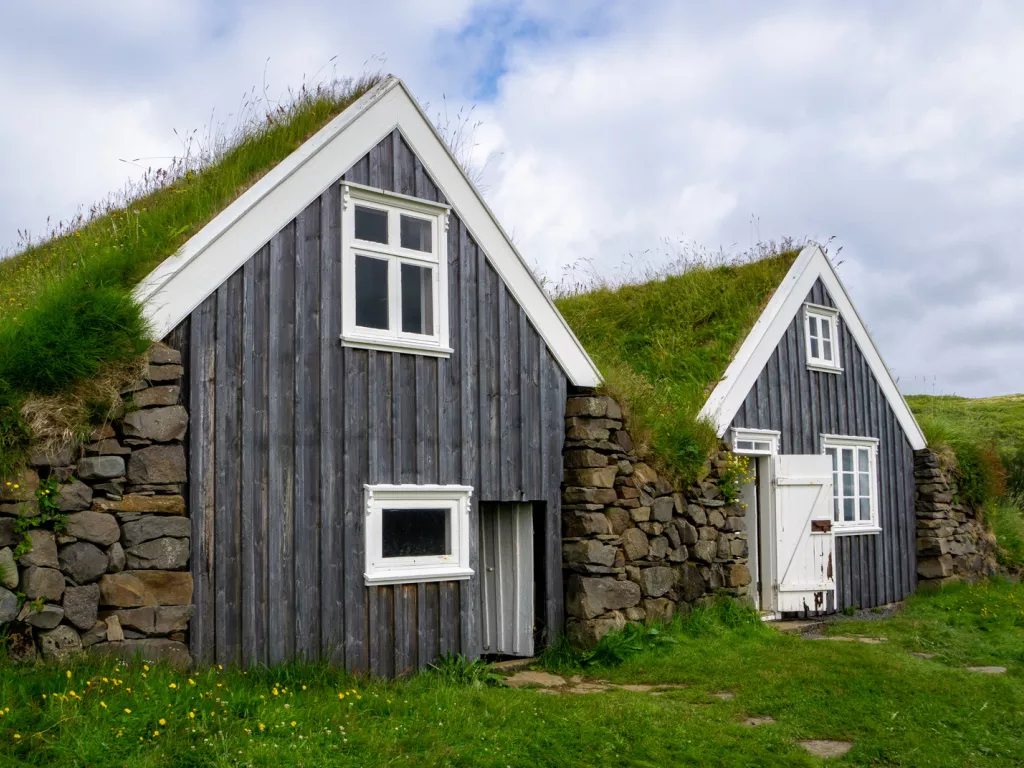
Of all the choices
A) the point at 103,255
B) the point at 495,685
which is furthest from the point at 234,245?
the point at 495,685

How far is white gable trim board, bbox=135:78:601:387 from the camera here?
8.20 m

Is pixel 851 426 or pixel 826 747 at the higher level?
pixel 851 426

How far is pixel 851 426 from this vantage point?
16.0 m

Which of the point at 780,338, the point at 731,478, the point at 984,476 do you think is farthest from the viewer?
the point at 984,476

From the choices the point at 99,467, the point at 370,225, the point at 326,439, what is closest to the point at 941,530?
the point at 370,225

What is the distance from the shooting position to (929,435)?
17.7 meters

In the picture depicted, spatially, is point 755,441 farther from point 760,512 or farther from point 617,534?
point 617,534

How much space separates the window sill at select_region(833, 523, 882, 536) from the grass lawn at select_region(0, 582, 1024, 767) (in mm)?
3981

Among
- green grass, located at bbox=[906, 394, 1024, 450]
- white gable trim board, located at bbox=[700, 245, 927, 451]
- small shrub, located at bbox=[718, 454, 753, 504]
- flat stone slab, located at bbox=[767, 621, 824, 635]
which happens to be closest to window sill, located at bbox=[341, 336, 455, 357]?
white gable trim board, located at bbox=[700, 245, 927, 451]

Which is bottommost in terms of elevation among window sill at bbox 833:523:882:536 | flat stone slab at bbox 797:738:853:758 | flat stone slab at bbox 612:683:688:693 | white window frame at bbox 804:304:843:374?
flat stone slab at bbox 797:738:853:758

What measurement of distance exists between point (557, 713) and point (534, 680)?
7.01 ft

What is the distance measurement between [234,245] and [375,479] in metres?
2.46

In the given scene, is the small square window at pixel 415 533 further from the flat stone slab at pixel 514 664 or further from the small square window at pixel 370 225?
the small square window at pixel 370 225

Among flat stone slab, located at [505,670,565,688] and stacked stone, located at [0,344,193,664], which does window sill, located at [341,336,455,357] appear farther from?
flat stone slab, located at [505,670,565,688]
